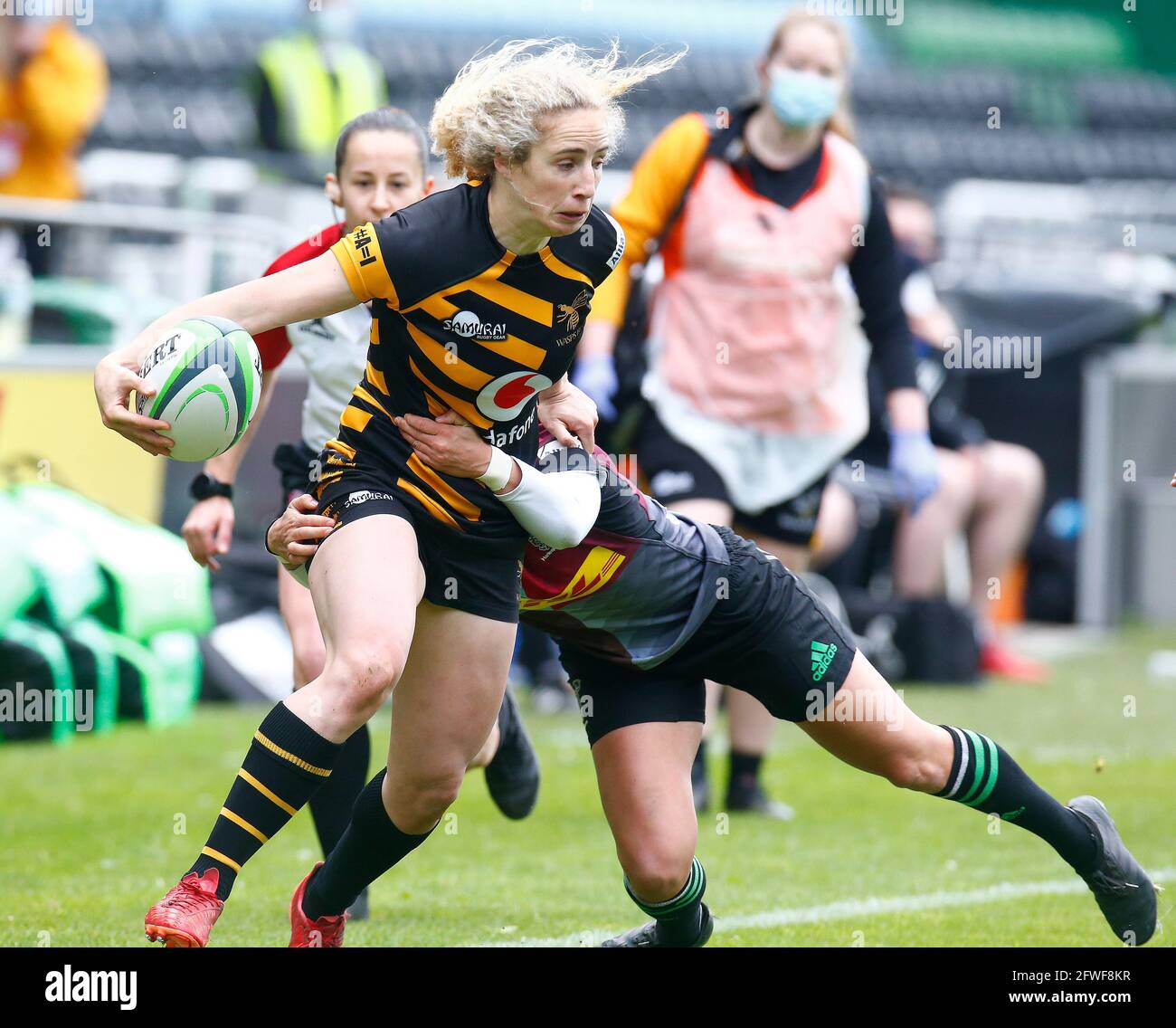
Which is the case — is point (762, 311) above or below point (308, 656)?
above

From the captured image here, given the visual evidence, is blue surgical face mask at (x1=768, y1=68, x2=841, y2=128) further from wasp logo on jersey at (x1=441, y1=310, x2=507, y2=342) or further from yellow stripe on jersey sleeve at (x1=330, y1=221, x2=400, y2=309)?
yellow stripe on jersey sleeve at (x1=330, y1=221, x2=400, y2=309)

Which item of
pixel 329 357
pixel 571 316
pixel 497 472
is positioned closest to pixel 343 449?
pixel 497 472

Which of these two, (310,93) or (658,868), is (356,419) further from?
(310,93)

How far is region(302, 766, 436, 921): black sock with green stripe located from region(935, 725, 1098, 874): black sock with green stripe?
3.79ft

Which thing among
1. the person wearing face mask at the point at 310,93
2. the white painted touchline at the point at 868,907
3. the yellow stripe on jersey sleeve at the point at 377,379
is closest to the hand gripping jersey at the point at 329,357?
the yellow stripe on jersey sleeve at the point at 377,379

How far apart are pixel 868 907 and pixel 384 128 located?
7.89 ft

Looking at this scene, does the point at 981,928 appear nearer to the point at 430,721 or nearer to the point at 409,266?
the point at 430,721

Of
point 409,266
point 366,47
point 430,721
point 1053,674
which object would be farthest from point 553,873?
point 366,47

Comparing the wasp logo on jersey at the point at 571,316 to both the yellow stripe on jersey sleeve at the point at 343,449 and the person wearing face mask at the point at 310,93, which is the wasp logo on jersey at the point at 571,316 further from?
the person wearing face mask at the point at 310,93

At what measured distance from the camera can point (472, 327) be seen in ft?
11.4

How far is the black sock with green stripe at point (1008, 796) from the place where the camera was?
3.84 m

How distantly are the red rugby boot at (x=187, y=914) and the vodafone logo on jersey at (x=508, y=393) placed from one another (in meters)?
1.05

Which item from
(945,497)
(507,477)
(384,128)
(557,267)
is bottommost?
(945,497)

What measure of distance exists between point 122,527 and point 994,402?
20.8 ft
